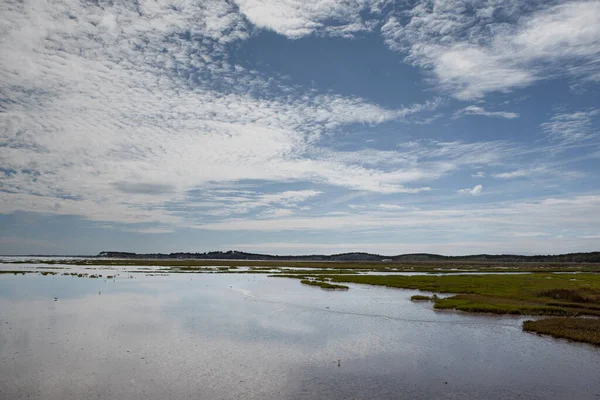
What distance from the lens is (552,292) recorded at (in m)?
49.8

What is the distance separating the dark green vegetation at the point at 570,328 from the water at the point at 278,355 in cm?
118

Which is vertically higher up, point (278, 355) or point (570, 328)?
point (570, 328)

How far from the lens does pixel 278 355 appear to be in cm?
2427

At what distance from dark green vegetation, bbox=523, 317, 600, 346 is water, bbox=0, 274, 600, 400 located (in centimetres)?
118

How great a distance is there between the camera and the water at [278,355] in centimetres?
1836

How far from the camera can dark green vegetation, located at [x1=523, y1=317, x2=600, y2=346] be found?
91.8ft

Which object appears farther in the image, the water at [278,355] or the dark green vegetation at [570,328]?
→ the dark green vegetation at [570,328]

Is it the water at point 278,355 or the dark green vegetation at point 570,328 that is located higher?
the dark green vegetation at point 570,328

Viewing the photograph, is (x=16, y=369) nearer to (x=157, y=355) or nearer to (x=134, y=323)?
(x=157, y=355)

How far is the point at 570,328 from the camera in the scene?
30.6m

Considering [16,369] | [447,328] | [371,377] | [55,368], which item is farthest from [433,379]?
[16,369]

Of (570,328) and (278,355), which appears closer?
(278,355)

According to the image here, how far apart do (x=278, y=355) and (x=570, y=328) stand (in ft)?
75.0

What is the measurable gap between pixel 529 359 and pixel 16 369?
2809 centimetres
